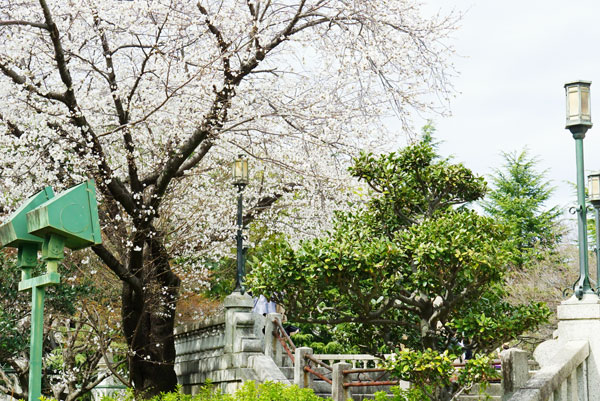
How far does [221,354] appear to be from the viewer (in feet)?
45.4

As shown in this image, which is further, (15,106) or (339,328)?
(15,106)

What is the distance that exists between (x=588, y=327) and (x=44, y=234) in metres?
6.30

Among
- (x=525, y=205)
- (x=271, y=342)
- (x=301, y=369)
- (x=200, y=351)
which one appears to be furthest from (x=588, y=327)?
(x=525, y=205)

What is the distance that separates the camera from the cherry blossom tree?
11.2m

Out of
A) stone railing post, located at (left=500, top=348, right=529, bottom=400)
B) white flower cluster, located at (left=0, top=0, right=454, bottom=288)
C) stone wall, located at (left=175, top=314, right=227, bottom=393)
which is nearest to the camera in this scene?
stone railing post, located at (left=500, top=348, right=529, bottom=400)

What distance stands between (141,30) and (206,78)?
1.56 metres

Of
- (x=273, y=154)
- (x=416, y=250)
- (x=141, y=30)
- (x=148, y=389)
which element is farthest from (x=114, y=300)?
(x=416, y=250)

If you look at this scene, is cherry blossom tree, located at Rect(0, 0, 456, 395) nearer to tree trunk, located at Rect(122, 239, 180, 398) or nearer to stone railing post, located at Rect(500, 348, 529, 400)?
tree trunk, located at Rect(122, 239, 180, 398)

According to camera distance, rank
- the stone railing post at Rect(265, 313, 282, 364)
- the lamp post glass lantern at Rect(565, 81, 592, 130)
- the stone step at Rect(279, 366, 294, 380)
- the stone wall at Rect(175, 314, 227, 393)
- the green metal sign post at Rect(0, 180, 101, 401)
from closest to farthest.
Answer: the green metal sign post at Rect(0, 180, 101, 401) < the lamp post glass lantern at Rect(565, 81, 592, 130) < the stone wall at Rect(175, 314, 227, 393) < the stone step at Rect(279, 366, 294, 380) < the stone railing post at Rect(265, 313, 282, 364)

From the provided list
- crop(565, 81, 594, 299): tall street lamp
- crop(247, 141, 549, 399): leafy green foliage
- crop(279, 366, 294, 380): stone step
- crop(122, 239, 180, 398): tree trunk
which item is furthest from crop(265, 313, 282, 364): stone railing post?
crop(565, 81, 594, 299): tall street lamp

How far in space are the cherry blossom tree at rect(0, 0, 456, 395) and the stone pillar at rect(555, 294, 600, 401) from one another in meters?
4.54

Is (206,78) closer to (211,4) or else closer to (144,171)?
(211,4)

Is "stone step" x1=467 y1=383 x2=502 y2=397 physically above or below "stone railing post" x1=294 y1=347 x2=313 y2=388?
below

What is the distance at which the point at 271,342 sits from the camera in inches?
595
